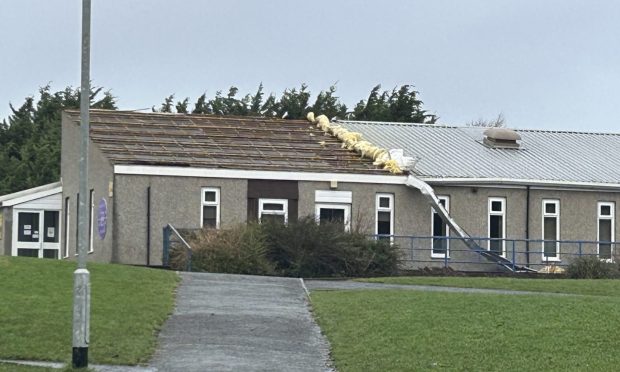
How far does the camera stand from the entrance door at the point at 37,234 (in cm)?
4291

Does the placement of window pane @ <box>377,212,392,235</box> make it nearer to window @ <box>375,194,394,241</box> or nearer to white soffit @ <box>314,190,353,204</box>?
window @ <box>375,194,394,241</box>

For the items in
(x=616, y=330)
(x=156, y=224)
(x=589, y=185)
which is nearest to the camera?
(x=616, y=330)

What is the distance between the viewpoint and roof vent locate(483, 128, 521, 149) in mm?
46000

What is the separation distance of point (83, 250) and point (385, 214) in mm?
24220

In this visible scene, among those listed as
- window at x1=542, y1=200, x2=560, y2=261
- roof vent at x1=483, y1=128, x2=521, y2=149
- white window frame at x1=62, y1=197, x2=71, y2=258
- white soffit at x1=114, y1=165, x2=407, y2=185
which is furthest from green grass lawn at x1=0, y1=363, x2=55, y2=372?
roof vent at x1=483, y1=128, x2=521, y2=149

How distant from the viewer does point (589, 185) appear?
1650 inches

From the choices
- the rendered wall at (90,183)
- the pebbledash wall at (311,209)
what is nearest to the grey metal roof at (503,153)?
the pebbledash wall at (311,209)

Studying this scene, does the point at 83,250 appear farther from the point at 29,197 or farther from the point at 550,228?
the point at 550,228

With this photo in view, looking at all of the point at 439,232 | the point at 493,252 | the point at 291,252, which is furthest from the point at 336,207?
the point at 291,252

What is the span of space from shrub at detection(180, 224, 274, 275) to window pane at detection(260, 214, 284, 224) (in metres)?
1.40

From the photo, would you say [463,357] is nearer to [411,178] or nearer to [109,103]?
[411,178]

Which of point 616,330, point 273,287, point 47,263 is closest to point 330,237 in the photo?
point 273,287

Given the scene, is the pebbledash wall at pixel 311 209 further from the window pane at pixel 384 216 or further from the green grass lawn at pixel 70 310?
the green grass lawn at pixel 70 310

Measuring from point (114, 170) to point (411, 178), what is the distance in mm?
8612
